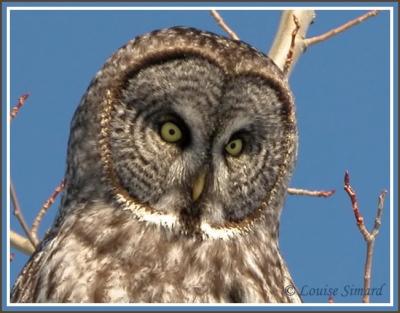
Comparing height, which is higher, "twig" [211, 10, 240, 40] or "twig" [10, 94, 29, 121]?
"twig" [211, 10, 240, 40]

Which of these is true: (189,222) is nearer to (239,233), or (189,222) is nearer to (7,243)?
→ (239,233)

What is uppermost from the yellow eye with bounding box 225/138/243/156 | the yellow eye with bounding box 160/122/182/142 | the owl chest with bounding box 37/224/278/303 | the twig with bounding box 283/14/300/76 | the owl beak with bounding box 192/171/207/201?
the twig with bounding box 283/14/300/76

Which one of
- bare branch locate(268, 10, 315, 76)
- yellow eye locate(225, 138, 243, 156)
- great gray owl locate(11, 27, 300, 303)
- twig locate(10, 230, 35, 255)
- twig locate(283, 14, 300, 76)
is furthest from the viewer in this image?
twig locate(10, 230, 35, 255)

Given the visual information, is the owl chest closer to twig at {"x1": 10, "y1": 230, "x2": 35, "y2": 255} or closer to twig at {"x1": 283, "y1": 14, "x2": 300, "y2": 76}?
twig at {"x1": 283, "y1": 14, "x2": 300, "y2": 76}

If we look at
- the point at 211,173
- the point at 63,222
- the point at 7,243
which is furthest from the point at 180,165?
the point at 7,243

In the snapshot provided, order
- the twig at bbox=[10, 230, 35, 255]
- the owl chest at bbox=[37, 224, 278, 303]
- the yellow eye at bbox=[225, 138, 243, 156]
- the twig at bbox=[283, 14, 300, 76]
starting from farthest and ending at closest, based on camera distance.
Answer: the twig at bbox=[10, 230, 35, 255] < the twig at bbox=[283, 14, 300, 76] < the yellow eye at bbox=[225, 138, 243, 156] < the owl chest at bbox=[37, 224, 278, 303]

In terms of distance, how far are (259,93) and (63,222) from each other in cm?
116

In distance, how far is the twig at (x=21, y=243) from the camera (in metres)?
8.05

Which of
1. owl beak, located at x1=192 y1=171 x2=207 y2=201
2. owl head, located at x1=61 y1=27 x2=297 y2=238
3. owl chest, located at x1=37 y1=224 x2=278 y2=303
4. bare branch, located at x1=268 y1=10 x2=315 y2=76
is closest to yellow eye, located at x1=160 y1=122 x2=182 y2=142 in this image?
owl head, located at x1=61 y1=27 x2=297 y2=238

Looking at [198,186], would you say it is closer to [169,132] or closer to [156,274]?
[169,132]

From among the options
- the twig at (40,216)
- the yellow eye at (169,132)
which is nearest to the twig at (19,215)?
the twig at (40,216)

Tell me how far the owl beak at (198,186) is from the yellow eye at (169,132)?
0.21m

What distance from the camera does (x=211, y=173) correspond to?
6.88 meters

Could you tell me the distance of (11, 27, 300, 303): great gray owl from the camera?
6832 mm
